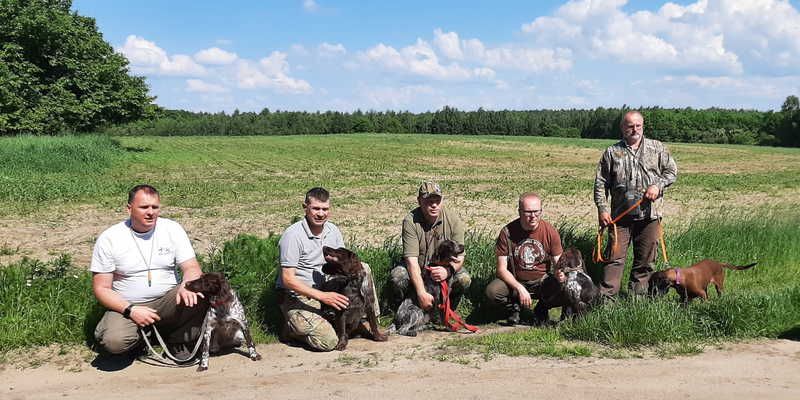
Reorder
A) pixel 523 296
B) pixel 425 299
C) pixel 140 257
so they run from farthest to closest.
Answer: pixel 523 296, pixel 425 299, pixel 140 257

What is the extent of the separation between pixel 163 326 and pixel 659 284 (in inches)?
181

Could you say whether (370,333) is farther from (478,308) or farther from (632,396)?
(632,396)

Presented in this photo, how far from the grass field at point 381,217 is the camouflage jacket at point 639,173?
3.67 ft

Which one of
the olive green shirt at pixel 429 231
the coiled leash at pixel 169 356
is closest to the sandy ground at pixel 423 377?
the coiled leash at pixel 169 356

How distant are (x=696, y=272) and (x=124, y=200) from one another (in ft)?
45.8

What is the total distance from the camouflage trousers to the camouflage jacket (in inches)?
108

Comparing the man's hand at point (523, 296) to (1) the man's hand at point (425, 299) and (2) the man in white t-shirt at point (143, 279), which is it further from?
(2) the man in white t-shirt at point (143, 279)

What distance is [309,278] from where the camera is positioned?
19.2 feet

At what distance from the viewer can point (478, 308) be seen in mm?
6871

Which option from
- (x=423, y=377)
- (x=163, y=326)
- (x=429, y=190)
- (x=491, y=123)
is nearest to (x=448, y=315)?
(x=429, y=190)

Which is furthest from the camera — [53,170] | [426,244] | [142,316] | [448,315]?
[53,170]

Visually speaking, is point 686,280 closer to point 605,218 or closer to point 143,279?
point 605,218

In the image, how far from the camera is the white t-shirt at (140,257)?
16.5ft

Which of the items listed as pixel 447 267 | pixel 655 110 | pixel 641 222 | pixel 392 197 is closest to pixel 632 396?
pixel 447 267
